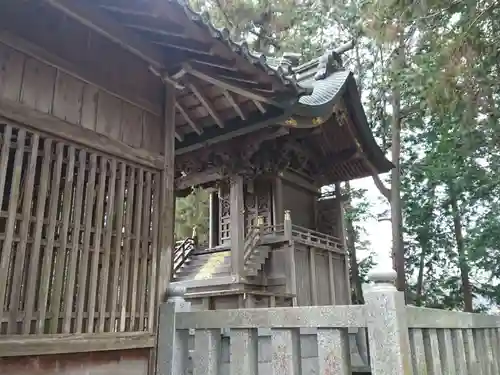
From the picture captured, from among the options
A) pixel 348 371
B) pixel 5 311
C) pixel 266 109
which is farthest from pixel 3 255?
pixel 266 109

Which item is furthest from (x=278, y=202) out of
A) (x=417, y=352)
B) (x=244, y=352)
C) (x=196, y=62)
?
(x=417, y=352)

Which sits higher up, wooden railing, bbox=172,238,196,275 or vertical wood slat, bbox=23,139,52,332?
wooden railing, bbox=172,238,196,275

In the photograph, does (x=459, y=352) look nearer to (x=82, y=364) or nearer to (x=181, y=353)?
(x=181, y=353)

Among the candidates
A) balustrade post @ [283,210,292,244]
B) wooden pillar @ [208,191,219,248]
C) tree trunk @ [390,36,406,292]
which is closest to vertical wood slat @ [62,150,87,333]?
balustrade post @ [283,210,292,244]

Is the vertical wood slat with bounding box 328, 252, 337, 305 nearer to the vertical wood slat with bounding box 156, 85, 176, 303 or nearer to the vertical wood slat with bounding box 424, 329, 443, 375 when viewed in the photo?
the vertical wood slat with bounding box 156, 85, 176, 303

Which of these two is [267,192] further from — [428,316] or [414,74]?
[428,316]

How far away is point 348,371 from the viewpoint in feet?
7.81

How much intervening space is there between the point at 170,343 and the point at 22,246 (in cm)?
128

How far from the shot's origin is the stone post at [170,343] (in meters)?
3.22

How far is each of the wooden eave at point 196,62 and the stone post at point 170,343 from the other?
72.1 inches

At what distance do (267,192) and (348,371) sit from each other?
8229 mm

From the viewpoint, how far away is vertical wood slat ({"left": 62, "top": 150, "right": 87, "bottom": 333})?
2832mm

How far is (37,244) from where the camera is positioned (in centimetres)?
272

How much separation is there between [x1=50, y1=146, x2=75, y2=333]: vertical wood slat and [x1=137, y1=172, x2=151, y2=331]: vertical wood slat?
630mm
